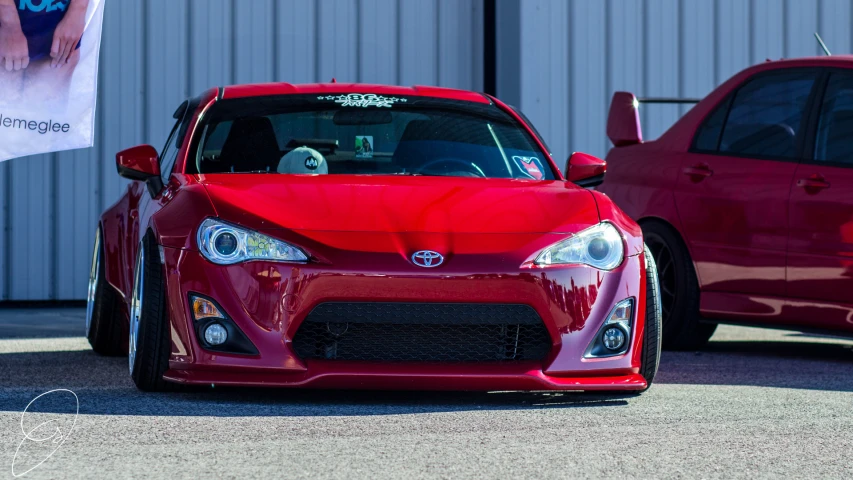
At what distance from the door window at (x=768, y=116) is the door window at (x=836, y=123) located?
0.12 m

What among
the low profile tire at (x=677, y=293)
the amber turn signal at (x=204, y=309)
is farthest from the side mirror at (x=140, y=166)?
the low profile tire at (x=677, y=293)

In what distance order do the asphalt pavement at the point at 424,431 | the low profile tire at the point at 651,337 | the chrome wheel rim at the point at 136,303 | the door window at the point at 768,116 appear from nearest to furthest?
the asphalt pavement at the point at 424,431, the chrome wheel rim at the point at 136,303, the low profile tire at the point at 651,337, the door window at the point at 768,116

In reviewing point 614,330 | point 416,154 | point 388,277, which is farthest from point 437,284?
point 416,154

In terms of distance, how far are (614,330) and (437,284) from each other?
2.26 feet

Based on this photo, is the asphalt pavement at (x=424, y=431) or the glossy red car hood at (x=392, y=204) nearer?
the asphalt pavement at (x=424, y=431)

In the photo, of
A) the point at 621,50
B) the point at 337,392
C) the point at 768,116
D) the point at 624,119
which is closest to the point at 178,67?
the point at 621,50

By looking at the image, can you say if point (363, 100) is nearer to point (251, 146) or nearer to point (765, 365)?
point (251, 146)

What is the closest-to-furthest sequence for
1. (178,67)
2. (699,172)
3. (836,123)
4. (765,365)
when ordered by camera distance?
(765,365), (836,123), (699,172), (178,67)

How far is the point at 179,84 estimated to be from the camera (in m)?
11.2

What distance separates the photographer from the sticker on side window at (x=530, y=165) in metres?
5.98

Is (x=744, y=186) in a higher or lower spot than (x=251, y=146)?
lower

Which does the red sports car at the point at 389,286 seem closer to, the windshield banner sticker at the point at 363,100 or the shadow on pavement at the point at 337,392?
the shadow on pavement at the point at 337,392

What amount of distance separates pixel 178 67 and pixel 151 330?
21.0ft

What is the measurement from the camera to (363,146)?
6008 millimetres
